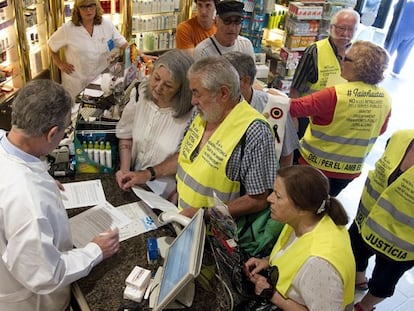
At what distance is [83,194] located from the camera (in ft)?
7.60

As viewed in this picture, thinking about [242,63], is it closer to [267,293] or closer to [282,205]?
[282,205]

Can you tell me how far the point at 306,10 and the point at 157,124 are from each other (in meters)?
3.73

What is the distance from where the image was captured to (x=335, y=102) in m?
2.81

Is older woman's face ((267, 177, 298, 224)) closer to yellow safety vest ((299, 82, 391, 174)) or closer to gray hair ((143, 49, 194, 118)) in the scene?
gray hair ((143, 49, 194, 118))

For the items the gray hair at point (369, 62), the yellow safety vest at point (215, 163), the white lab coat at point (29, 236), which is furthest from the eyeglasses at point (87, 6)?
the white lab coat at point (29, 236)

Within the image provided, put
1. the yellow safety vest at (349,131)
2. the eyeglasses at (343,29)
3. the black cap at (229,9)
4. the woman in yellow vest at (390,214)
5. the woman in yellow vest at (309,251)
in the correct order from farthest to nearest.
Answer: the eyeglasses at (343,29) → the black cap at (229,9) → the yellow safety vest at (349,131) → the woman in yellow vest at (390,214) → the woman in yellow vest at (309,251)

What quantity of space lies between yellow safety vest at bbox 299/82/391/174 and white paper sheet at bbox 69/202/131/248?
173 centimetres

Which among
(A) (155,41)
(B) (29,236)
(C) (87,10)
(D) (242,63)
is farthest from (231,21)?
(A) (155,41)

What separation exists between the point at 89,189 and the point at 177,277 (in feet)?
3.65

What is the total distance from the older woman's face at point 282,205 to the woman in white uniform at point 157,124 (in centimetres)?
83

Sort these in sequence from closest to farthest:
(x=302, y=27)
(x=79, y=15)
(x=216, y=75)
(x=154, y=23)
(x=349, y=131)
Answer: (x=216, y=75) < (x=349, y=131) < (x=79, y=15) < (x=302, y=27) < (x=154, y=23)

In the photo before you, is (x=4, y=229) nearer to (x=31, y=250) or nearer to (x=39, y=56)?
(x=31, y=250)

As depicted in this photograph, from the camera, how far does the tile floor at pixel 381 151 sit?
3229 mm

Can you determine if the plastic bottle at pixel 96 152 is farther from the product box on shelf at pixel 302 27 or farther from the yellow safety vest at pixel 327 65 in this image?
the product box on shelf at pixel 302 27
